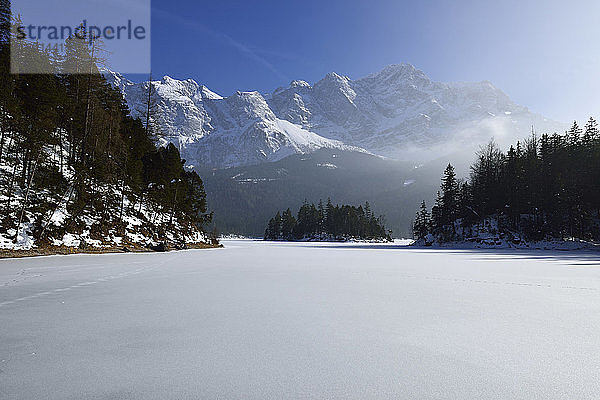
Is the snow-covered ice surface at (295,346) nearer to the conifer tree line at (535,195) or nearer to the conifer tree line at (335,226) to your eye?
the conifer tree line at (535,195)

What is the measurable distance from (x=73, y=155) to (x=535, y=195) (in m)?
70.5

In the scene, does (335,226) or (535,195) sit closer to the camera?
(535,195)

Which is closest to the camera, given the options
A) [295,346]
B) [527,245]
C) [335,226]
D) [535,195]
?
[295,346]

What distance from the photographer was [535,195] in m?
58.2

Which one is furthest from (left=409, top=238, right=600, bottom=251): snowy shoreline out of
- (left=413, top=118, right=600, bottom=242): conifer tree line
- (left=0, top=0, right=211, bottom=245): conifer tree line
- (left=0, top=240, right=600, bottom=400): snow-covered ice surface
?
(left=0, top=240, right=600, bottom=400): snow-covered ice surface

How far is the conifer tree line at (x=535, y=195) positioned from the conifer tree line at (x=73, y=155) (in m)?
58.8

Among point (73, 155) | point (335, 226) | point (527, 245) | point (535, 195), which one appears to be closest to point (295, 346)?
point (73, 155)

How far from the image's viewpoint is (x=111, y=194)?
3269 cm

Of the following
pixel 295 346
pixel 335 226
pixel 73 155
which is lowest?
pixel 335 226

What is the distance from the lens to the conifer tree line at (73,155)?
22656mm

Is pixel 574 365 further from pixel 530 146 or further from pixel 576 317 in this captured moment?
pixel 530 146

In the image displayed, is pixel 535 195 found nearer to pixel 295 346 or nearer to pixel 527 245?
pixel 527 245

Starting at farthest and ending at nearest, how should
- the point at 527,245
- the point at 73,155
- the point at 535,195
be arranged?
the point at 535,195
the point at 527,245
the point at 73,155

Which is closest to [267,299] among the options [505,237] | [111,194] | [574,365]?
[574,365]
